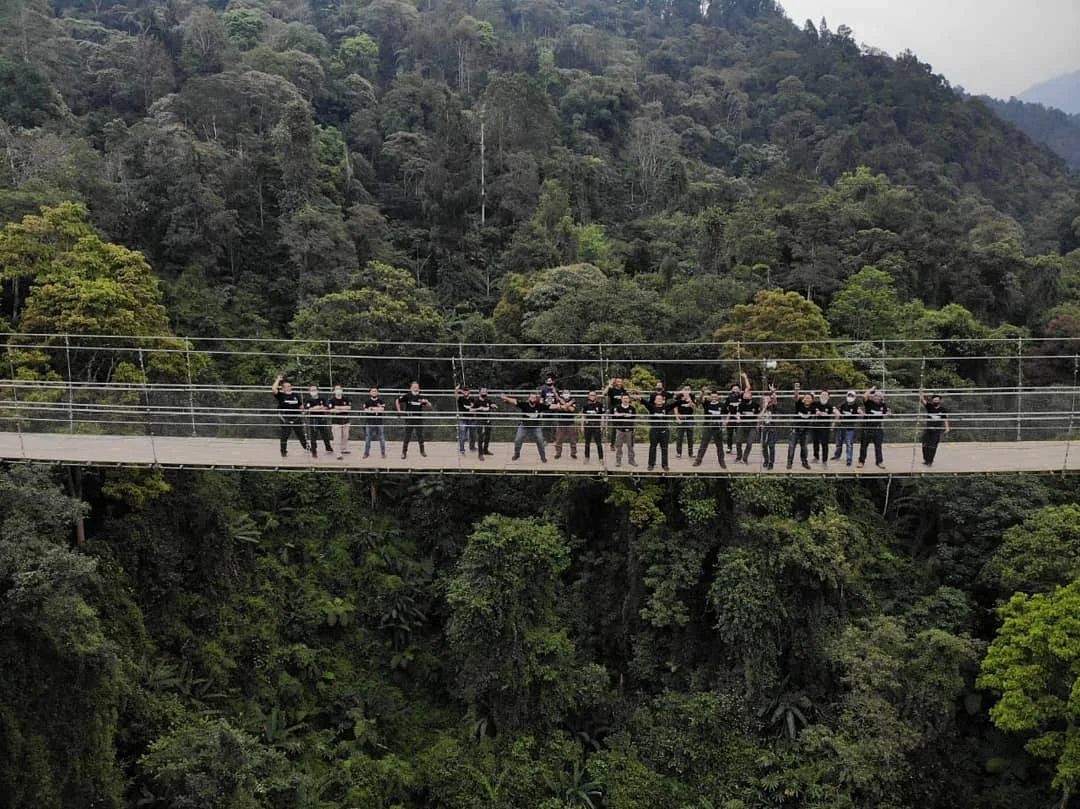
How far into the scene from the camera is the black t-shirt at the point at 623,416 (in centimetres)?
1038

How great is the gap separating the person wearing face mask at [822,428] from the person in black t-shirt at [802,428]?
0.27 feet

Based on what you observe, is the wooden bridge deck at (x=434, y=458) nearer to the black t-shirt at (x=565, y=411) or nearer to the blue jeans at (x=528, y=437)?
the blue jeans at (x=528, y=437)

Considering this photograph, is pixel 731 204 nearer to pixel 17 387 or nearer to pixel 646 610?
pixel 646 610

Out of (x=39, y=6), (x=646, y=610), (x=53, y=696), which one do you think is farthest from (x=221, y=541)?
(x=39, y=6)

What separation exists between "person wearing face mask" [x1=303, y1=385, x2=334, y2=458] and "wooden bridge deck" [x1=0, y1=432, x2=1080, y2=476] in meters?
0.15

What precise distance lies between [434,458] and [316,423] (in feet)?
4.87

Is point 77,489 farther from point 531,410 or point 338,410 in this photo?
point 531,410

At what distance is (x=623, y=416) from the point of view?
10.3m

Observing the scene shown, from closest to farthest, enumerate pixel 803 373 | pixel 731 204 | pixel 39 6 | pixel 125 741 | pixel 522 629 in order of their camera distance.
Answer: pixel 125 741 → pixel 522 629 → pixel 803 373 → pixel 731 204 → pixel 39 6

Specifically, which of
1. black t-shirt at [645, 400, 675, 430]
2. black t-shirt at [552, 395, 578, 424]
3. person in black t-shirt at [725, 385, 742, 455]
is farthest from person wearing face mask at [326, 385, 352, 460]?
person in black t-shirt at [725, 385, 742, 455]

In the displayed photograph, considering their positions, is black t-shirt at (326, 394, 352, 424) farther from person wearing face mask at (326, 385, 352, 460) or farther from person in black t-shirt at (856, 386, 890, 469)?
person in black t-shirt at (856, 386, 890, 469)

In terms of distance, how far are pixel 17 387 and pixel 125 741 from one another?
4.88 meters

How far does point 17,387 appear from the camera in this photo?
11.5 meters

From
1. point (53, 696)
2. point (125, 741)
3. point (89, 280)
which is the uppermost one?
point (89, 280)
